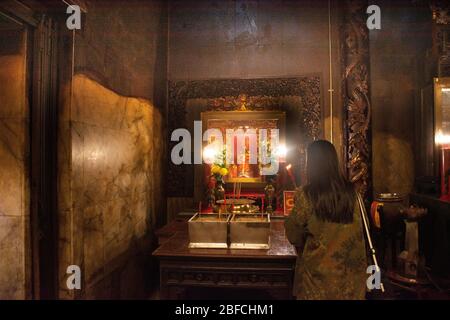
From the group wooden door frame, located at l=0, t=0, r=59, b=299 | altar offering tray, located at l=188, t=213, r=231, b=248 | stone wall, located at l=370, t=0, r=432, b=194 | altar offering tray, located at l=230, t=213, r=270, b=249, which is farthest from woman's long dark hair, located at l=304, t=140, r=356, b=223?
stone wall, located at l=370, t=0, r=432, b=194

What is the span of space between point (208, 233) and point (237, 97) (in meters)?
2.25

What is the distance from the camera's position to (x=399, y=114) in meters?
3.88

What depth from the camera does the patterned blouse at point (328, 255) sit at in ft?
6.07

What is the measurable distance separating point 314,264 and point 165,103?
3014mm

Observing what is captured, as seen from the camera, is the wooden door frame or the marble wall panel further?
the marble wall panel

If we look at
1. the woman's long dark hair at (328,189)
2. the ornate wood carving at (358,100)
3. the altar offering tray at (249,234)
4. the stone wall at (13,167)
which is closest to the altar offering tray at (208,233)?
the altar offering tray at (249,234)

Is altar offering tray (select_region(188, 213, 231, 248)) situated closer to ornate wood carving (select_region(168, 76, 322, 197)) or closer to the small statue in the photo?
the small statue

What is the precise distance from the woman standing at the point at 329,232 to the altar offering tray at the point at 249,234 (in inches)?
16.5

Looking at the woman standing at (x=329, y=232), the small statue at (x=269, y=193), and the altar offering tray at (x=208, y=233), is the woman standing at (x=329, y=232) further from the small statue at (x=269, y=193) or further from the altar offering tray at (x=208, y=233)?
the small statue at (x=269, y=193)

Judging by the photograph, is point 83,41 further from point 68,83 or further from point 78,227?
point 78,227

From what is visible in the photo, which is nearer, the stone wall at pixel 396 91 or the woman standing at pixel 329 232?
the woman standing at pixel 329 232

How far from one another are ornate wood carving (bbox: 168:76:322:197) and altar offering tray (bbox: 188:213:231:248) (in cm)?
180

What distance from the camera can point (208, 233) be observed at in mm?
2336

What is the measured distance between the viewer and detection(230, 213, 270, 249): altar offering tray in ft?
7.55
